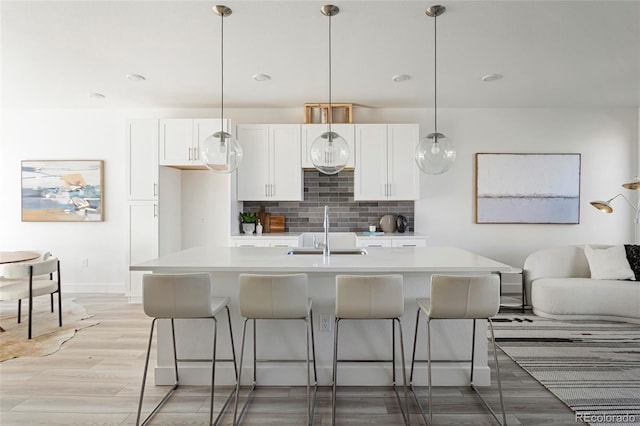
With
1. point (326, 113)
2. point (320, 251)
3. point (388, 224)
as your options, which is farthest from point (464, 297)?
point (326, 113)

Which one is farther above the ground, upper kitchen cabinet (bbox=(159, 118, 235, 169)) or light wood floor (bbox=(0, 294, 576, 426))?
upper kitchen cabinet (bbox=(159, 118, 235, 169))

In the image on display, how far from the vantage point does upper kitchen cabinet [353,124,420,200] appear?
4828mm

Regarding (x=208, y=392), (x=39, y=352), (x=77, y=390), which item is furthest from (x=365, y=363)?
(x=39, y=352)

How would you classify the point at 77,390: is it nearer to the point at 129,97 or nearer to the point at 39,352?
the point at 39,352

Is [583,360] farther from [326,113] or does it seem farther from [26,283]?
[26,283]

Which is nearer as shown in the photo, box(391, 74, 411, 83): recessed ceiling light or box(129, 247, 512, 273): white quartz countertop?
box(129, 247, 512, 273): white quartz countertop

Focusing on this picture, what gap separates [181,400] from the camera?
237 cm

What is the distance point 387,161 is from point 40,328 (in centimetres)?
431

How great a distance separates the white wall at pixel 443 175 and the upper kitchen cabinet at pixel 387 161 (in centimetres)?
42

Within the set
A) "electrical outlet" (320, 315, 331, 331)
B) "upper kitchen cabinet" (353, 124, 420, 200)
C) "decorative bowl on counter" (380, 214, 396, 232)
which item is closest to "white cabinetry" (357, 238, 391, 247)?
→ "decorative bowl on counter" (380, 214, 396, 232)

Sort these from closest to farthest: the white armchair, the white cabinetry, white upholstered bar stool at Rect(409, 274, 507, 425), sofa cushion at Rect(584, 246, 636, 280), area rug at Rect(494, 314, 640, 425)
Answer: white upholstered bar stool at Rect(409, 274, 507, 425) → area rug at Rect(494, 314, 640, 425) → the white armchair → sofa cushion at Rect(584, 246, 636, 280) → the white cabinetry

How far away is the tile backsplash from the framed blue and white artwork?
49.6 inches

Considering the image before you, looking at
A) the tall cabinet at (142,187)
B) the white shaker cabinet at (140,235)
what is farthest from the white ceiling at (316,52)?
the white shaker cabinet at (140,235)

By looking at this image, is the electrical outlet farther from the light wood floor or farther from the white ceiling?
the white ceiling
